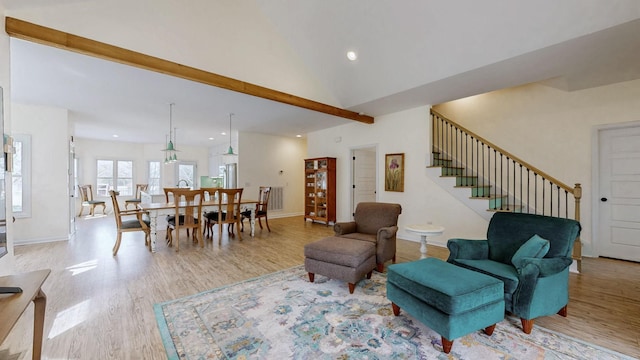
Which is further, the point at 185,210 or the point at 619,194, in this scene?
the point at 185,210

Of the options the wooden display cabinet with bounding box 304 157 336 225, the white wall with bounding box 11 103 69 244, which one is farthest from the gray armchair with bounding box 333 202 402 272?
the white wall with bounding box 11 103 69 244

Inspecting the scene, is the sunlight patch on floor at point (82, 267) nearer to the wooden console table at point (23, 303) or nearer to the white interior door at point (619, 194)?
the wooden console table at point (23, 303)

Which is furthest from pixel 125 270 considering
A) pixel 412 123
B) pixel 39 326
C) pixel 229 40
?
pixel 412 123

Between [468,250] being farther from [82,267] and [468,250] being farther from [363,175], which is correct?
[82,267]

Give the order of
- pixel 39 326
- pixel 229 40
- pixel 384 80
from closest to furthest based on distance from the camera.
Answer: pixel 39 326 < pixel 229 40 < pixel 384 80

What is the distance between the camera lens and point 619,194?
13.2 ft

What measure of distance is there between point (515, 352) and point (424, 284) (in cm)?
75

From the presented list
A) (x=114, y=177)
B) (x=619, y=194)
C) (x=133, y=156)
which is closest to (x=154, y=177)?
(x=133, y=156)

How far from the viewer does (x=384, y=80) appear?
427cm

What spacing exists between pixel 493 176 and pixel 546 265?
3.57 meters

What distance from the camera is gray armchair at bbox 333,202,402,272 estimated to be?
10.5 feet

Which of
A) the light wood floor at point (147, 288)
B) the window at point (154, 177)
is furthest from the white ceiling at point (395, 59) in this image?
the window at point (154, 177)

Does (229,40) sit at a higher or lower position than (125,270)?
higher

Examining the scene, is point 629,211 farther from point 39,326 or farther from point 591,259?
point 39,326
